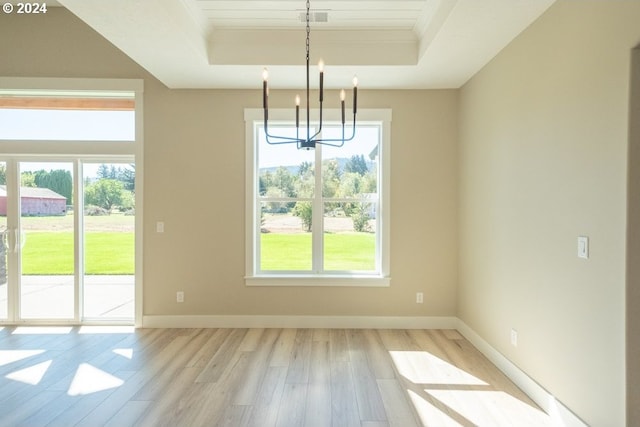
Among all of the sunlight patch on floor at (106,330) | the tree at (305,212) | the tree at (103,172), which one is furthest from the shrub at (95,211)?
the tree at (305,212)

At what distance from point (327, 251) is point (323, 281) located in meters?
0.36

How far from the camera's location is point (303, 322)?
377cm

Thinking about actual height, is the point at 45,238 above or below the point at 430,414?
above

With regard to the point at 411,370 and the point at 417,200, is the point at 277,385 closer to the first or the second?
the point at 411,370

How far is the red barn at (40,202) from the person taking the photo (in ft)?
12.5

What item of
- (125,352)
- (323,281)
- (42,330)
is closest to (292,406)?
(323,281)

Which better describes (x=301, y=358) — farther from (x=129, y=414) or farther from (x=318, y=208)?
(x=318, y=208)

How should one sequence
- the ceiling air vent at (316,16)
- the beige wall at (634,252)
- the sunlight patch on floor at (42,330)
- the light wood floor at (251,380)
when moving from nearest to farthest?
the beige wall at (634,252) < the light wood floor at (251,380) < the ceiling air vent at (316,16) < the sunlight patch on floor at (42,330)

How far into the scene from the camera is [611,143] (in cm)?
174

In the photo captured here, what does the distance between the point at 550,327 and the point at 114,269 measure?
14.3 feet

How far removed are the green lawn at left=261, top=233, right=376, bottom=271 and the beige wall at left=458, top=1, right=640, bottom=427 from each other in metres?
1.32

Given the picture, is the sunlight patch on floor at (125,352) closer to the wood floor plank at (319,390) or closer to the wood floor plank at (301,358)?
the wood floor plank at (301,358)

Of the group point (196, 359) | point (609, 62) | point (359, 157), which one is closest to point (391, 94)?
point (359, 157)

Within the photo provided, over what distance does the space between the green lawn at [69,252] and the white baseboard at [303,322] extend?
81 cm
